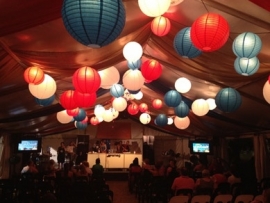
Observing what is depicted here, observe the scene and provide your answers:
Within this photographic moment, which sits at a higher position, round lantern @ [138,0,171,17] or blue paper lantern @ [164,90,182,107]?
round lantern @ [138,0,171,17]

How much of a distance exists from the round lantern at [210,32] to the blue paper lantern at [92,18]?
3.04 ft

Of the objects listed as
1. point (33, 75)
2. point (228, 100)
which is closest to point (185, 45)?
→ point (228, 100)

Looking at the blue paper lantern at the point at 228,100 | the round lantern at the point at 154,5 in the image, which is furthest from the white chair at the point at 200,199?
the round lantern at the point at 154,5

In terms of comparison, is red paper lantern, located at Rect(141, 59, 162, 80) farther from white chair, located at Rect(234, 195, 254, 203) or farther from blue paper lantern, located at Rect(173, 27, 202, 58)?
white chair, located at Rect(234, 195, 254, 203)

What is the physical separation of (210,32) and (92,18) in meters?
1.19

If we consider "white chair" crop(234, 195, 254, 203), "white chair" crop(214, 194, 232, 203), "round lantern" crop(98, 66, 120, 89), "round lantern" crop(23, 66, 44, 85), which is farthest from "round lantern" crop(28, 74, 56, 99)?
"white chair" crop(234, 195, 254, 203)

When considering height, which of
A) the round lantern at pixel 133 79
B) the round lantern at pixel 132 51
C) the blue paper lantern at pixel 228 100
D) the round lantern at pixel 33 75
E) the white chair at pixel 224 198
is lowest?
the white chair at pixel 224 198

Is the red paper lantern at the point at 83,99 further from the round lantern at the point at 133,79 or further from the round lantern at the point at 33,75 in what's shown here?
the round lantern at the point at 33,75

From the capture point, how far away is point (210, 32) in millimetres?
2562

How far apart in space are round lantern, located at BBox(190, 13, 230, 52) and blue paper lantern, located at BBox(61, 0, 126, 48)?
0.93 m

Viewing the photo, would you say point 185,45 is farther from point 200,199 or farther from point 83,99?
point 200,199

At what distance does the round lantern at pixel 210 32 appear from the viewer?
2.57 meters

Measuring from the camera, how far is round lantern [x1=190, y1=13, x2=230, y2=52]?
257cm

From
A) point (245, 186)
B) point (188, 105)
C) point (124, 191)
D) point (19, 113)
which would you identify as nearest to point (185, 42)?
point (188, 105)
